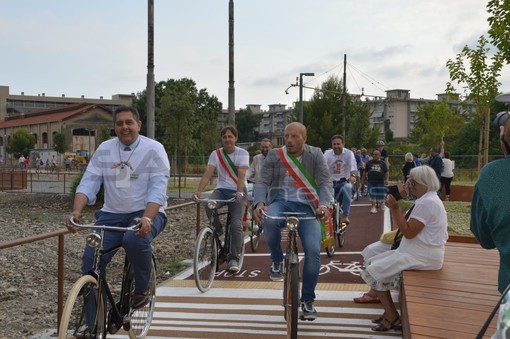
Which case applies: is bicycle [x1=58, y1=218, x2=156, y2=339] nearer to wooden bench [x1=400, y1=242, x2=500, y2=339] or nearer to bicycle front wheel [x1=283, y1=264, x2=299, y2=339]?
bicycle front wheel [x1=283, y1=264, x2=299, y2=339]

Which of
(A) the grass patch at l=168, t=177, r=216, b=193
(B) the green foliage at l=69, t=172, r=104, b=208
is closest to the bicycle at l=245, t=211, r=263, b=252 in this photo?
(B) the green foliage at l=69, t=172, r=104, b=208

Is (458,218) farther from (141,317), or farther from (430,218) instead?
(141,317)

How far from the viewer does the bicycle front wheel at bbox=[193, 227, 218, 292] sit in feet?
24.0

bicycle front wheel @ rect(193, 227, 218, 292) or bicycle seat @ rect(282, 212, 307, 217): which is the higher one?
bicycle seat @ rect(282, 212, 307, 217)

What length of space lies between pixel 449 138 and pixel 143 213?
2665 inches

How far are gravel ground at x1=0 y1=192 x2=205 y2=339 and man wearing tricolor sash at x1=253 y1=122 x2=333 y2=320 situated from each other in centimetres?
274

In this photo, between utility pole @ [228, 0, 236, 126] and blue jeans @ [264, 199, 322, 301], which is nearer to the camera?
blue jeans @ [264, 199, 322, 301]

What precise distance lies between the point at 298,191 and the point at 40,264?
28.9 ft

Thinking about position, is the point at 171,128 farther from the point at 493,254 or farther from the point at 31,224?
the point at 493,254

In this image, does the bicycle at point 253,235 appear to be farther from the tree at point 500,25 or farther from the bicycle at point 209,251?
the tree at point 500,25

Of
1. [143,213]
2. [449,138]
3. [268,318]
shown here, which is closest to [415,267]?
→ [268,318]

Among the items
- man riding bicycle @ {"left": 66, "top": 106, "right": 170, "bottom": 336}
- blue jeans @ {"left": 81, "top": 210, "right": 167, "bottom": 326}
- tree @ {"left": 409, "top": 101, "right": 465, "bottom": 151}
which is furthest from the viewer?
tree @ {"left": 409, "top": 101, "right": 465, "bottom": 151}

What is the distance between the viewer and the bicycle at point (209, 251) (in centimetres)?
735

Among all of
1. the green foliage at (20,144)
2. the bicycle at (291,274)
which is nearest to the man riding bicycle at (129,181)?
the bicycle at (291,274)
